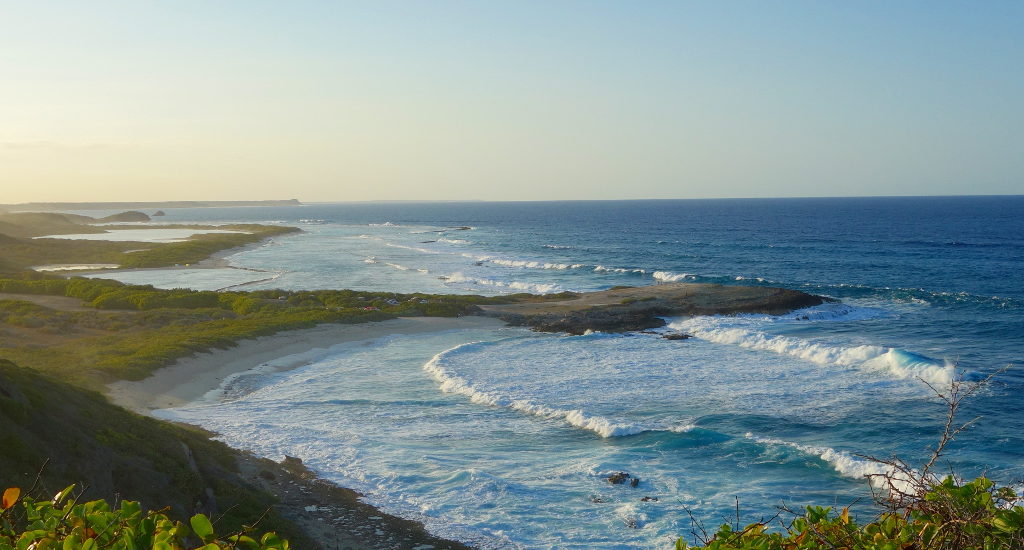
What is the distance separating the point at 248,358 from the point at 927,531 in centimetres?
2697

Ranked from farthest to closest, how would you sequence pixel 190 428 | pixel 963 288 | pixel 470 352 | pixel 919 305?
1. pixel 963 288
2. pixel 919 305
3. pixel 470 352
4. pixel 190 428

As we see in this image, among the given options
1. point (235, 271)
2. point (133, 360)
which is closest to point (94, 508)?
point (133, 360)

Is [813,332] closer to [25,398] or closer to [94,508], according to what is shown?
[25,398]

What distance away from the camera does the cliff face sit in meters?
36.5

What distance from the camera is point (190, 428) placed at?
17797mm

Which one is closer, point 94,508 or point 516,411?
point 94,508

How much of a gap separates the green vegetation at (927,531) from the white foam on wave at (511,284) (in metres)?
44.4

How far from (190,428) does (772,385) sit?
17873mm

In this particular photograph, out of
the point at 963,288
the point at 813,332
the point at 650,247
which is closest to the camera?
the point at 813,332

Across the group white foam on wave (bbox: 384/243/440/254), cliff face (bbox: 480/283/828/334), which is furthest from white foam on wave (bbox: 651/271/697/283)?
white foam on wave (bbox: 384/243/440/254)

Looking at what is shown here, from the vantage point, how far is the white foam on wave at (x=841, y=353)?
84.6 ft

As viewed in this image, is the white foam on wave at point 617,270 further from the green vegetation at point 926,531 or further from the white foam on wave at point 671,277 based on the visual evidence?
the green vegetation at point 926,531

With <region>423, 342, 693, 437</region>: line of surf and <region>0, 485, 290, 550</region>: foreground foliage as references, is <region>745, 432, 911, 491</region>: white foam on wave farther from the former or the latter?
<region>0, 485, 290, 550</region>: foreground foliage

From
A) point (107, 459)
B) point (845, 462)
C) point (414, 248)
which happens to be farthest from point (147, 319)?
point (414, 248)
